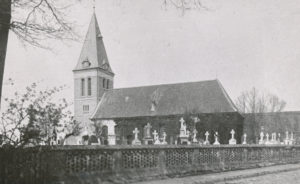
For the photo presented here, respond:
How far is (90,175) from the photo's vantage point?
36.3 ft

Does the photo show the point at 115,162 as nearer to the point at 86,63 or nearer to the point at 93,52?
the point at 93,52

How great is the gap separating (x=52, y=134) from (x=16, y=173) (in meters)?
1.22

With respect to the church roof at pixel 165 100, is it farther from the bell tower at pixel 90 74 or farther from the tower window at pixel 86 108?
the tower window at pixel 86 108

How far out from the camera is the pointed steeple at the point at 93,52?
188ft

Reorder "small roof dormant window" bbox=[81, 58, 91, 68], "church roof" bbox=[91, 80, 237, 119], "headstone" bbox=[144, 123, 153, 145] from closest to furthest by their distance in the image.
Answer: "headstone" bbox=[144, 123, 153, 145] < "church roof" bbox=[91, 80, 237, 119] < "small roof dormant window" bbox=[81, 58, 91, 68]

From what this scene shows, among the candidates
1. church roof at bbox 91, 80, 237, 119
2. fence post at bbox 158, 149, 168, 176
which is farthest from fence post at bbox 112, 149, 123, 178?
church roof at bbox 91, 80, 237, 119

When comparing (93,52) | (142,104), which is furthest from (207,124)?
(93,52)

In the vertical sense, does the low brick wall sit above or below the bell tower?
below

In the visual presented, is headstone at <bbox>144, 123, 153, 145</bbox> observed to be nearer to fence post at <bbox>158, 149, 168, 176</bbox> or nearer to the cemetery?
the cemetery

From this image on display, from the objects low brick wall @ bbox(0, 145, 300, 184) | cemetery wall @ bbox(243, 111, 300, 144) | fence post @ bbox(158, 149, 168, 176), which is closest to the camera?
low brick wall @ bbox(0, 145, 300, 184)

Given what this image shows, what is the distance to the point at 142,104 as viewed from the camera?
54.3m

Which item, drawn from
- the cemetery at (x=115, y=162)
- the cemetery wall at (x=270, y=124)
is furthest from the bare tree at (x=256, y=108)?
the cemetery at (x=115, y=162)

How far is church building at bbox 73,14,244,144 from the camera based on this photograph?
4691 cm

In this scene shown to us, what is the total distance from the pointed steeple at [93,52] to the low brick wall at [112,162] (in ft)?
133
